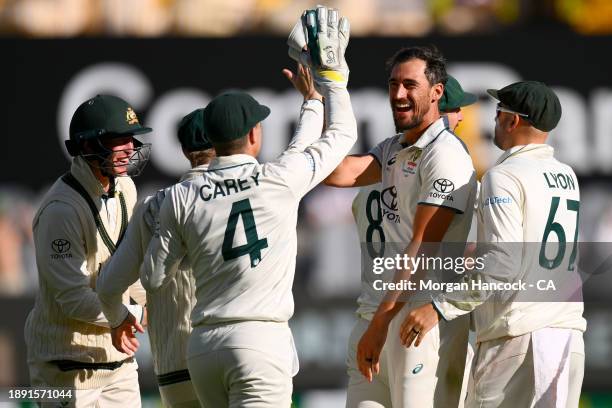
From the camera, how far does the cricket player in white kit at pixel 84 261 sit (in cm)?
567

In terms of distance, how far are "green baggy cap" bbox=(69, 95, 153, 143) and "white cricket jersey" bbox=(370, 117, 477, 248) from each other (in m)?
1.17

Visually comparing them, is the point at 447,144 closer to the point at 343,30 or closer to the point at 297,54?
the point at 343,30

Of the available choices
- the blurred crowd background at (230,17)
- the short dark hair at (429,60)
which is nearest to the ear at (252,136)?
the short dark hair at (429,60)

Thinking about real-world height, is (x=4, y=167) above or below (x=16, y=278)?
above

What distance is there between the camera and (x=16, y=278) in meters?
9.71

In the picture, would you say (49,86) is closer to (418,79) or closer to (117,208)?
(117,208)

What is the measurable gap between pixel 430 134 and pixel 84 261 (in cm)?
170

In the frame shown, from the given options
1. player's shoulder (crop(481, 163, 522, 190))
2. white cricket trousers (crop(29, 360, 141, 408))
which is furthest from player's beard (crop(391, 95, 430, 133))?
white cricket trousers (crop(29, 360, 141, 408))

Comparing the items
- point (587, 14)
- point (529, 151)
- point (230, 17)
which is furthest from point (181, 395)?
point (587, 14)

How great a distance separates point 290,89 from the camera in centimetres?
976

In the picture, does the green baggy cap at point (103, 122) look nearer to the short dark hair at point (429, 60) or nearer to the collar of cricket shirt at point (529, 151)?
the short dark hair at point (429, 60)

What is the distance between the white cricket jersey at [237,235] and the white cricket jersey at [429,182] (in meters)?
0.49

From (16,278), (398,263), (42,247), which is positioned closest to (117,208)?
(42,247)

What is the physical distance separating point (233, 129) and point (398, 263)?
0.96 metres
